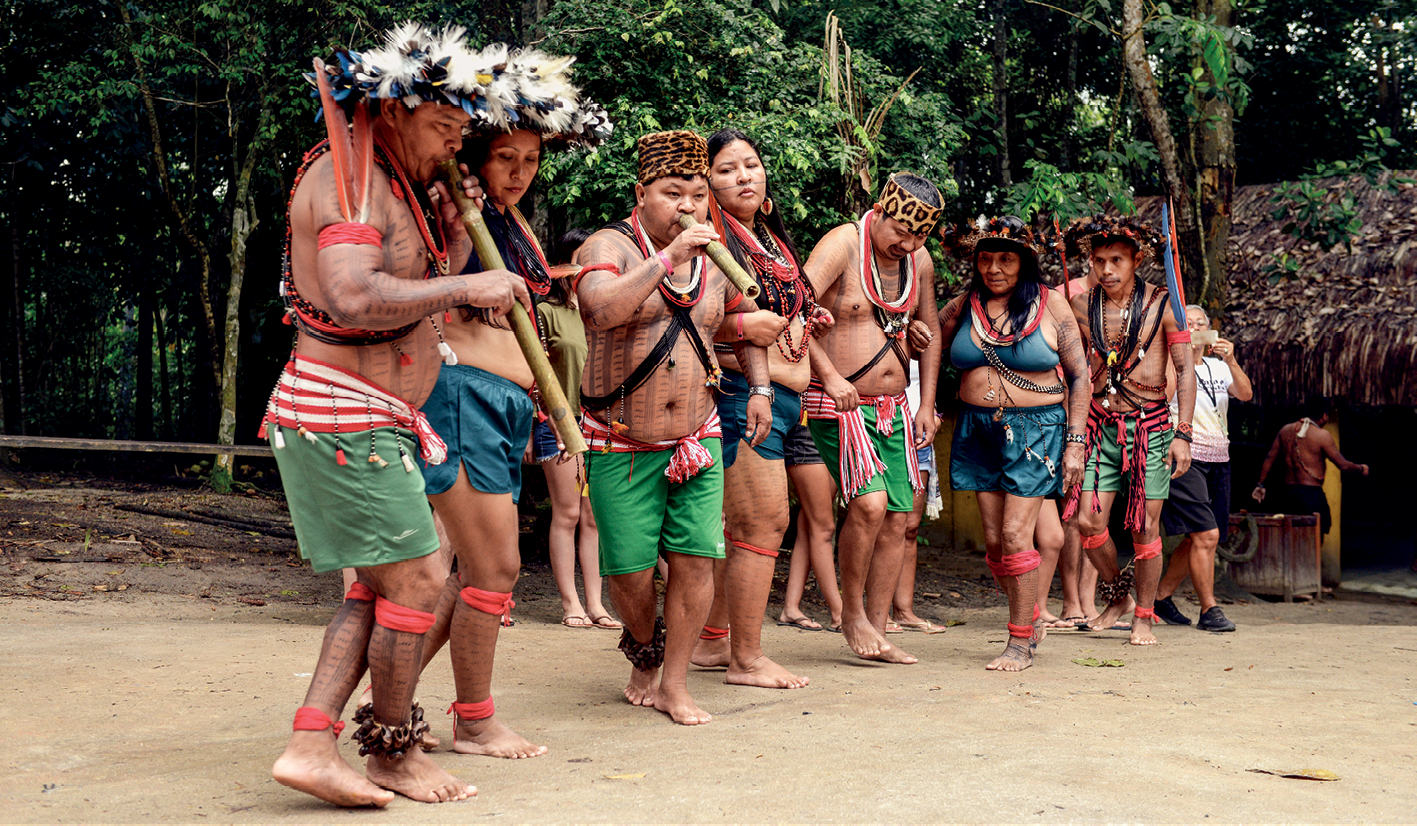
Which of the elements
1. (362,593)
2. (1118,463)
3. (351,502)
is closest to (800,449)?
(1118,463)

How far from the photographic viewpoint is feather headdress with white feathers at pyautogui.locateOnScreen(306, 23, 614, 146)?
109 inches

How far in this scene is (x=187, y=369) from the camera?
2080 cm

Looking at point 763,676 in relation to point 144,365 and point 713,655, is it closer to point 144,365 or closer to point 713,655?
point 713,655

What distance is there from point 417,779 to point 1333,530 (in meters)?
10.5

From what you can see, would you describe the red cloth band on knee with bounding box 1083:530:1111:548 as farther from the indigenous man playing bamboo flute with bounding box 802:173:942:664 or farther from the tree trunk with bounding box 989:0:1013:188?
the tree trunk with bounding box 989:0:1013:188

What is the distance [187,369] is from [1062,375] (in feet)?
61.7

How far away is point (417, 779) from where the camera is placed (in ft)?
9.64

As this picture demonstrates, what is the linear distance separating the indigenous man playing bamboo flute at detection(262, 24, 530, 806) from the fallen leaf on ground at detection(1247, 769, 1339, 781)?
2225mm

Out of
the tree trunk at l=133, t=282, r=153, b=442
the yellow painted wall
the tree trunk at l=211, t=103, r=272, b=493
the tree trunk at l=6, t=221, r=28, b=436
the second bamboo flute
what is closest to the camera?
the second bamboo flute

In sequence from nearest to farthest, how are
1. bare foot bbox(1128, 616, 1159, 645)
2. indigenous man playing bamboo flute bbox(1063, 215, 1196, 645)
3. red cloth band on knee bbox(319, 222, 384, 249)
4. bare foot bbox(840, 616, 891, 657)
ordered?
red cloth band on knee bbox(319, 222, 384, 249) → bare foot bbox(840, 616, 891, 657) → bare foot bbox(1128, 616, 1159, 645) → indigenous man playing bamboo flute bbox(1063, 215, 1196, 645)

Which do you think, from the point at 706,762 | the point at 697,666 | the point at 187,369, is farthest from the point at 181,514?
the point at 187,369

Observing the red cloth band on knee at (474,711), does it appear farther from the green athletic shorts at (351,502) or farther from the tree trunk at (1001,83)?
the tree trunk at (1001,83)

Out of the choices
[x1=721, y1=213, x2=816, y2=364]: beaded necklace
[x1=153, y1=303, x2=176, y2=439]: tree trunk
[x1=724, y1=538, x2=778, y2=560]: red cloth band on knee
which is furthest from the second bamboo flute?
[x1=153, y1=303, x2=176, y2=439]: tree trunk

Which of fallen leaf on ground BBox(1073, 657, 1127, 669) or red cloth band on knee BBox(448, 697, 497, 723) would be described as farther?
fallen leaf on ground BBox(1073, 657, 1127, 669)
